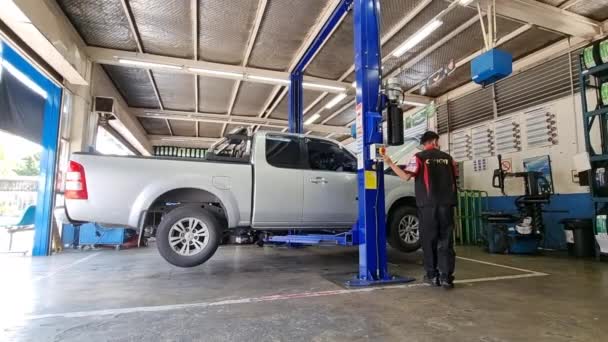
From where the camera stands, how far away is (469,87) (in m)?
8.77

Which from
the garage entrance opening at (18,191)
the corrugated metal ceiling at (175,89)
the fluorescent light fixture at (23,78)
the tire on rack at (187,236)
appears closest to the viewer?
the tire on rack at (187,236)

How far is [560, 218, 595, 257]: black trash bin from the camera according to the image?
18.1 feet

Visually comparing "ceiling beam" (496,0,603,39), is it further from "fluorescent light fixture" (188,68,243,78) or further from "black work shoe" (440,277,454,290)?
"fluorescent light fixture" (188,68,243,78)

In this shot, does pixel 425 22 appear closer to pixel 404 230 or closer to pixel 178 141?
pixel 404 230

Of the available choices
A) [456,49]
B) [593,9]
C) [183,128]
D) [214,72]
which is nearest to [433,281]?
[456,49]

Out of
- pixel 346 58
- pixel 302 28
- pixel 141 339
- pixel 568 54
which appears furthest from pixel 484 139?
pixel 141 339

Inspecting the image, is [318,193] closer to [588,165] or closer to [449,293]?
[449,293]

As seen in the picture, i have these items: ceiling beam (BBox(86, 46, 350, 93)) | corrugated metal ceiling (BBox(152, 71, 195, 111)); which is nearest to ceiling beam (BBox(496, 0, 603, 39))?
ceiling beam (BBox(86, 46, 350, 93))

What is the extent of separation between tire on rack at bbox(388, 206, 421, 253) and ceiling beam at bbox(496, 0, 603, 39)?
3720mm

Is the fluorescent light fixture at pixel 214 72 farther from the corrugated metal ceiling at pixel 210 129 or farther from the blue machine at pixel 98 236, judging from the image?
the corrugated metal ceiling at pixel 210 129

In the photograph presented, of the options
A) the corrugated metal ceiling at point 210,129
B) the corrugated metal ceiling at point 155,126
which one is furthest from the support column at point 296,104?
the corrugated metal ceiling at point 155,126

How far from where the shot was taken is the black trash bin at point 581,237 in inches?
217

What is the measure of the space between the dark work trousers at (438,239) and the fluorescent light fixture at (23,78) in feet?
20.7

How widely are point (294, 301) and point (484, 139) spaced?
731 cm
